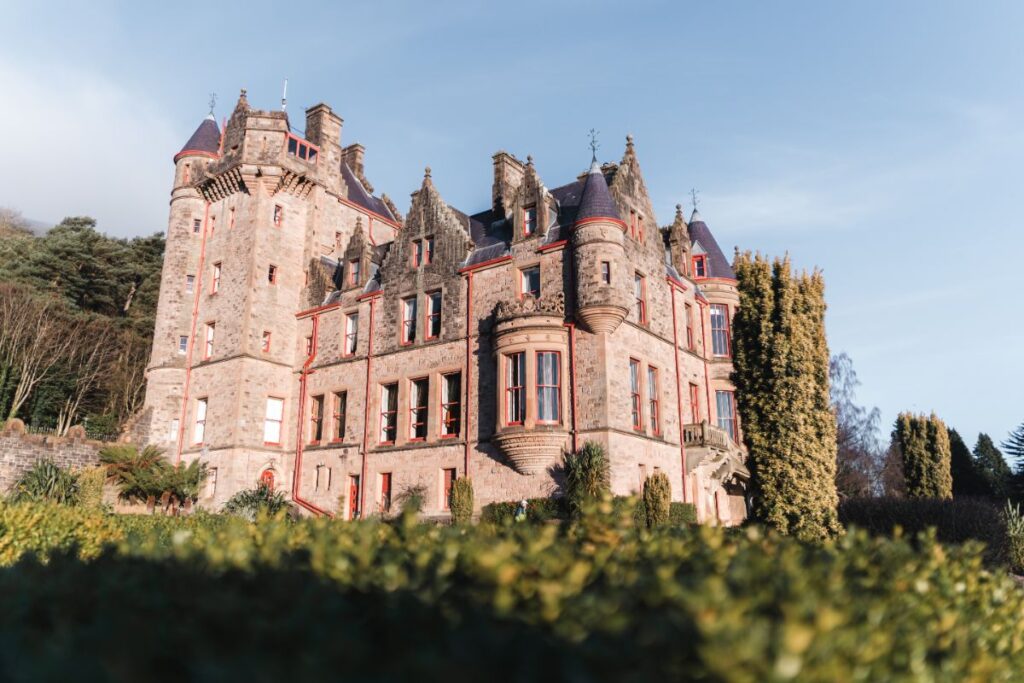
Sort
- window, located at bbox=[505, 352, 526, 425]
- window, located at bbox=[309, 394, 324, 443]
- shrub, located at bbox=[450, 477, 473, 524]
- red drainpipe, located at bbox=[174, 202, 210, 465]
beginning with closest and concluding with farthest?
1. window, located at bbox=[505, 352, 526, 425]
2. shrub, located at bbox=[450, 477, 473, 524]
3. window, located at bbox=[309, 394, 324, 443]
4. red drainpipe, located at bbox=[174, 202, 210, 465]

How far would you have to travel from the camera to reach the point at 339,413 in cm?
3094

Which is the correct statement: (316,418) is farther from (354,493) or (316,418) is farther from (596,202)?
(596,202)

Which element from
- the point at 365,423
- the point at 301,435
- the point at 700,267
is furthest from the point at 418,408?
the point at 700,267

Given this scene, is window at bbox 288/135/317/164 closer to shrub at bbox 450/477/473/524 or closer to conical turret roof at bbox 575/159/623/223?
conical turret roof at bbox 575/159/623/223

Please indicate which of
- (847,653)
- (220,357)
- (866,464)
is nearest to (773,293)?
(847,653)

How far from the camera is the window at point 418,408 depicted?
28.0 metres

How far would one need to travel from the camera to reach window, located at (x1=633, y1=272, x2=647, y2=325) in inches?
1057

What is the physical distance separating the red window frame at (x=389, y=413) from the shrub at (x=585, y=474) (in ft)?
28.1

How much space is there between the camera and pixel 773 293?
17906 millimetres

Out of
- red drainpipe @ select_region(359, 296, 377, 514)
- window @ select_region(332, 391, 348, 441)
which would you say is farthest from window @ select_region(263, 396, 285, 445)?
red drainpipe @ select_region(359, 296, 377, 514)

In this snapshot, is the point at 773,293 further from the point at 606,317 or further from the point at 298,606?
the point at 298,606

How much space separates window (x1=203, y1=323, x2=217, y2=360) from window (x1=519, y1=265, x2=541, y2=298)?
1500 cm

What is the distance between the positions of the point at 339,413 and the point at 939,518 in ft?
72.3

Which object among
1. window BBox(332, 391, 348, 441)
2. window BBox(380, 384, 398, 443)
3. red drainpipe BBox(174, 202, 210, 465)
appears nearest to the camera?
window BBox(380, 384, 398, 443)
